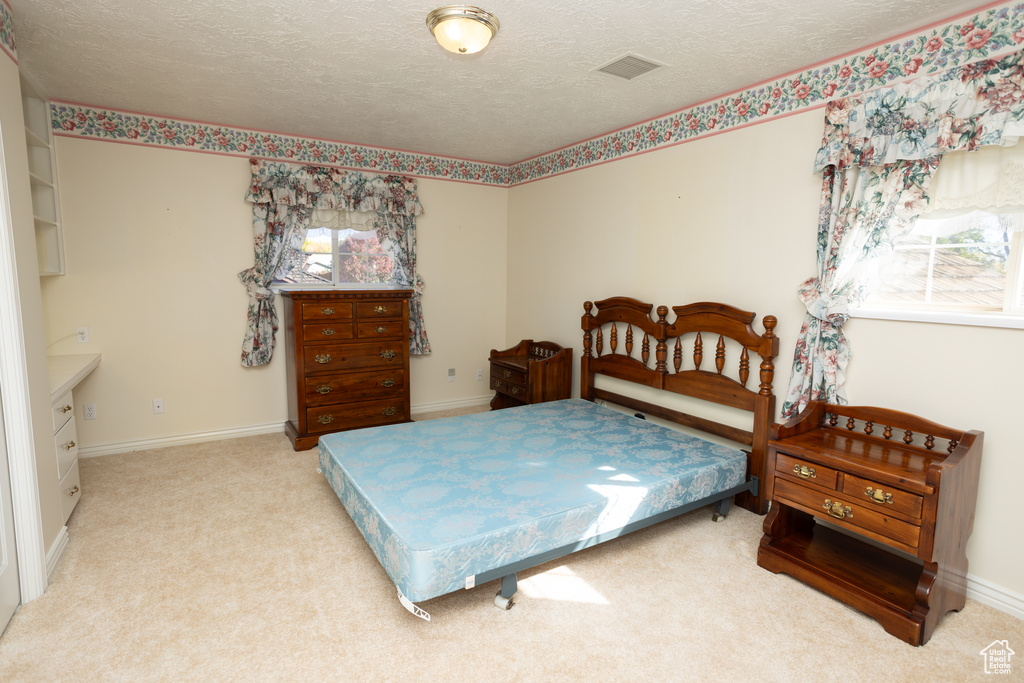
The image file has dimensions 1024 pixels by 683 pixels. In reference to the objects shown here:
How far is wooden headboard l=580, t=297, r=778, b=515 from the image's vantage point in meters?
3.13

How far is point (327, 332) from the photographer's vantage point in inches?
167

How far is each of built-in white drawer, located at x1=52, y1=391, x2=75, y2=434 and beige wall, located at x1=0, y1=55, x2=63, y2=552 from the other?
205mm

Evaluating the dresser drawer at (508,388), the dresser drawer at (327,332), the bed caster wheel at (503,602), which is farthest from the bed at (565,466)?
the dresser drawer at (327,332)

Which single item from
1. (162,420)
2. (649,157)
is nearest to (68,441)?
(162,420)

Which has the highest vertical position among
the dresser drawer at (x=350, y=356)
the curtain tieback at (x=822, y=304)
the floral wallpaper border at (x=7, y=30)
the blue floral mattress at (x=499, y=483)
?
the floral wallpaper border at (x=7, y=30)

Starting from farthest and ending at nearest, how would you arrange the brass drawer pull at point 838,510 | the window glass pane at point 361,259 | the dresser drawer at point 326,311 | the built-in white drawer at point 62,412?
the window glass pane at point 361,259 → the dresser drawer at point 326,311 → the built-in white drawer at point 62,412 → the brass drawer pull at point 838,510

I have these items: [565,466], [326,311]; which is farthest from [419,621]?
[326,311]

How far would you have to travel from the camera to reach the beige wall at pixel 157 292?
385 centimetres

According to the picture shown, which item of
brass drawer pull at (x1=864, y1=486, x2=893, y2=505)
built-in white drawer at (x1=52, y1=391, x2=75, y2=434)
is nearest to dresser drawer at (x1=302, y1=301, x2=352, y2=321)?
built-in white drawer at (x1=52, y1=391, x2=75, y2=434)

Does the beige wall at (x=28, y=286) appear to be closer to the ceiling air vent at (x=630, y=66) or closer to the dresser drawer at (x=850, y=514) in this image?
the ceiling air vent at (x=630, y=66)

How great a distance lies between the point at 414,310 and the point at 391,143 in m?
1.55

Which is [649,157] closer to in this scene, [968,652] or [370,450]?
[370,450]

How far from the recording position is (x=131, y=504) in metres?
3.20

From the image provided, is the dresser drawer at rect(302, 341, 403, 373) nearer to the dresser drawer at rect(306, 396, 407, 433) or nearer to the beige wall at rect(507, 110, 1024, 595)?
the dresser drawer at rect(306, 396, 407, 433)
